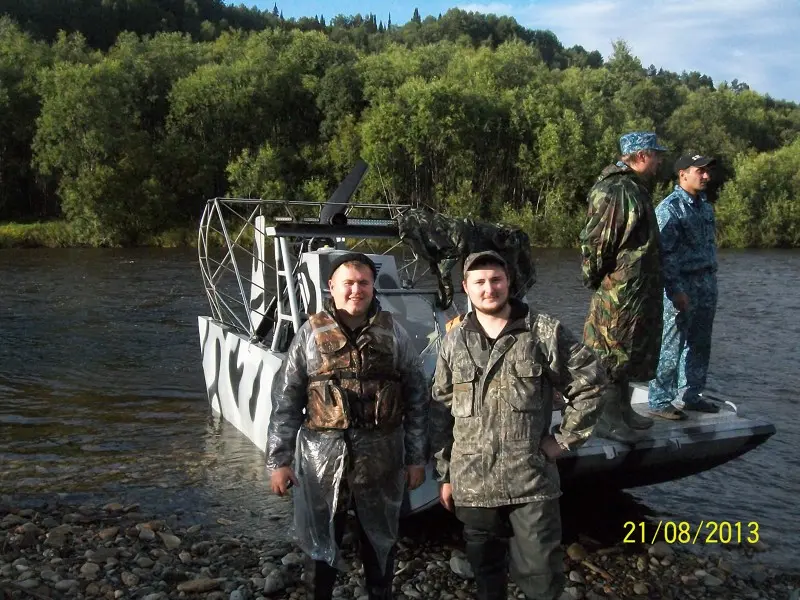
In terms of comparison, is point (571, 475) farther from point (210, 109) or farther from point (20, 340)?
point (210, 109)

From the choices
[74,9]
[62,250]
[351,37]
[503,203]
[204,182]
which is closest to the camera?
[62,250]

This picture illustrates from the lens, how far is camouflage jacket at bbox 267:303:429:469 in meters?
3.98

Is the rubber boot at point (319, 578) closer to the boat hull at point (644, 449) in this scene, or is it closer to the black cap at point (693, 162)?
the boat hull at point (644, 449)

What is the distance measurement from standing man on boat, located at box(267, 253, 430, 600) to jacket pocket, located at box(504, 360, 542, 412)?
589mm

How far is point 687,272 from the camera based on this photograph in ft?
21.4

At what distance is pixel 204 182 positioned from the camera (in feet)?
161

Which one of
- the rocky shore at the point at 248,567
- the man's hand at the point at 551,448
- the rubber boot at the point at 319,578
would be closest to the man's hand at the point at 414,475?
the rubber boot at the point at 319,578

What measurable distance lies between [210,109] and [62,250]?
56.0 ft

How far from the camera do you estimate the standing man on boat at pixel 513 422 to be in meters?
3.62

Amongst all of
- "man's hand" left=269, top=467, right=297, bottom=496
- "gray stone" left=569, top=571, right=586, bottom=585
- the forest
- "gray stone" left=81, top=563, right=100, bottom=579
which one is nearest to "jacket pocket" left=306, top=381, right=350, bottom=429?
"man's hand" left=269, top=467, right=297, bottom=496

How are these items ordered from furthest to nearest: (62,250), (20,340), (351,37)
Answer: (351,37) < (62,250) < (20,340)

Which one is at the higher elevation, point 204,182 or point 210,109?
point 210,109

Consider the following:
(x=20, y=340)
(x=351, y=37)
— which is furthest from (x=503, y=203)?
(x=351, y=37)

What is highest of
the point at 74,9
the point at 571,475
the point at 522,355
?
the point at 74,9
